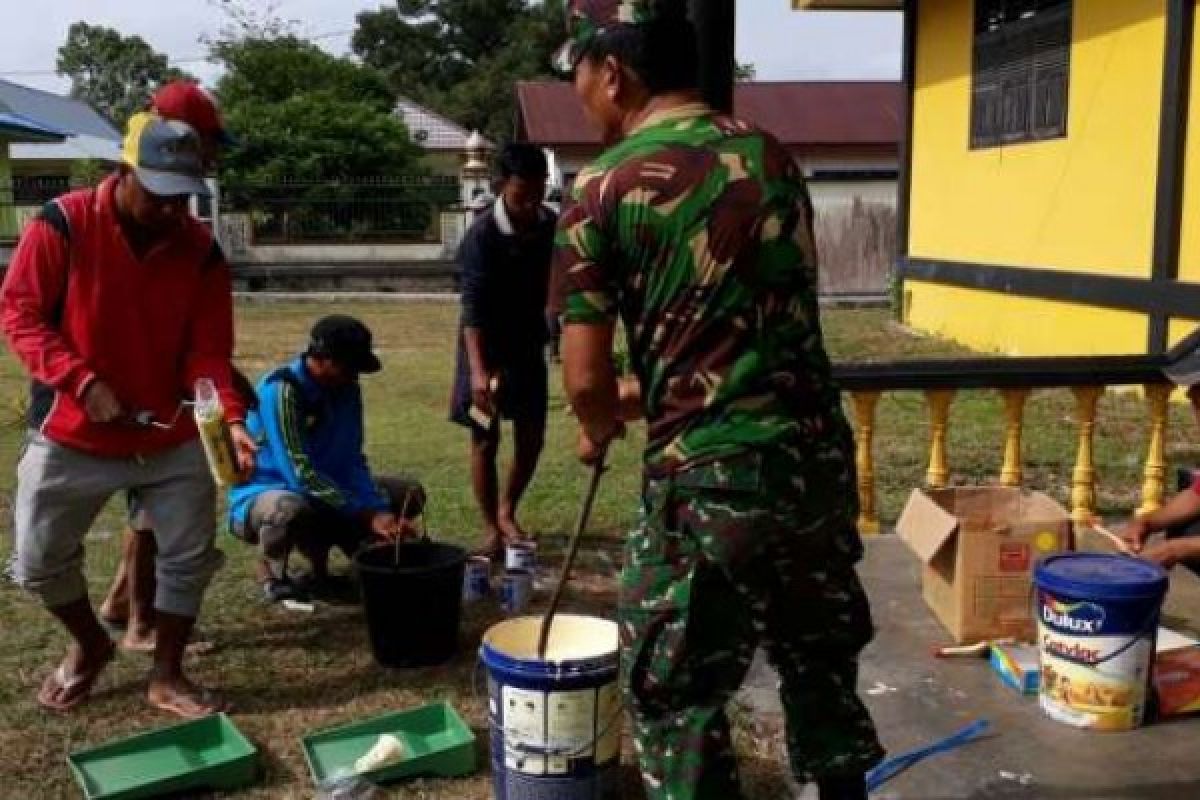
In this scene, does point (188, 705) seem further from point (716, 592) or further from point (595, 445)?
point (716, 592)

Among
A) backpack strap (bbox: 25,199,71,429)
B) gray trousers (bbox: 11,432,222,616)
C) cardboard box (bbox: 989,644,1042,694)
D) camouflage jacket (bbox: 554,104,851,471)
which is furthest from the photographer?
cardboard box (bbox: 989,644,1042,694)

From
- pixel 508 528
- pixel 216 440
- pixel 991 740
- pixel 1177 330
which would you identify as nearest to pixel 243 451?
pixel 216 440

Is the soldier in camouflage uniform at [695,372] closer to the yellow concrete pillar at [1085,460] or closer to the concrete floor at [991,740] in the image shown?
Result: the concrete floor at [991,740]

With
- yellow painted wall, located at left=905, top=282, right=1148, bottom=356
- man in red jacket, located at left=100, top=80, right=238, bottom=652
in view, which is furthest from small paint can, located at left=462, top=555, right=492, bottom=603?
yellow painted wall, located at left=905, top=282, right=1148, bottom=356

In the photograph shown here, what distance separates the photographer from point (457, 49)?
59.5m

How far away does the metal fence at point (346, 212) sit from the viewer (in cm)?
2572

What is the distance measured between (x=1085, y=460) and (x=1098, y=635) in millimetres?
2172

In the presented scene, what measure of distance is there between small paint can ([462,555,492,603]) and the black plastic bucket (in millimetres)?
633

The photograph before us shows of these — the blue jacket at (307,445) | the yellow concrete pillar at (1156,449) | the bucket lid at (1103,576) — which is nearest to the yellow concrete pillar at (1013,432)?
the yellow concrete pillar at (1156,449)

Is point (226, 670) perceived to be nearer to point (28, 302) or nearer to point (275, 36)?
point (28, 302)

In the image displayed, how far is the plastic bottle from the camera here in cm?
376

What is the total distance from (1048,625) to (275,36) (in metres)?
35.4

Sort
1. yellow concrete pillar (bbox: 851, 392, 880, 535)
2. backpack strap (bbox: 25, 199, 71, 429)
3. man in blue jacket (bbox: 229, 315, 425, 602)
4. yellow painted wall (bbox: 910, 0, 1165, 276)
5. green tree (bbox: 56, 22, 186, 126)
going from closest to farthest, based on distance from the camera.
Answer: backpack strap (bbox: 25, 199, 71, 429), man in blue jacket (bbox: 229, 315, 425, 602), yellow concrete pillar (bbox: 851, 392, 880, 535), yellow painted wall (bbox: 910, 0, 1165, 276), green tree (bbox: 56, 22, 186, 126)

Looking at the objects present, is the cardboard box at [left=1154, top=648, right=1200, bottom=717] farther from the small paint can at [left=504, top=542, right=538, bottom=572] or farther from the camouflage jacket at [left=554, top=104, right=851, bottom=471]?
the small paint can at [left=504, top=542, right=538, bottom=572]
